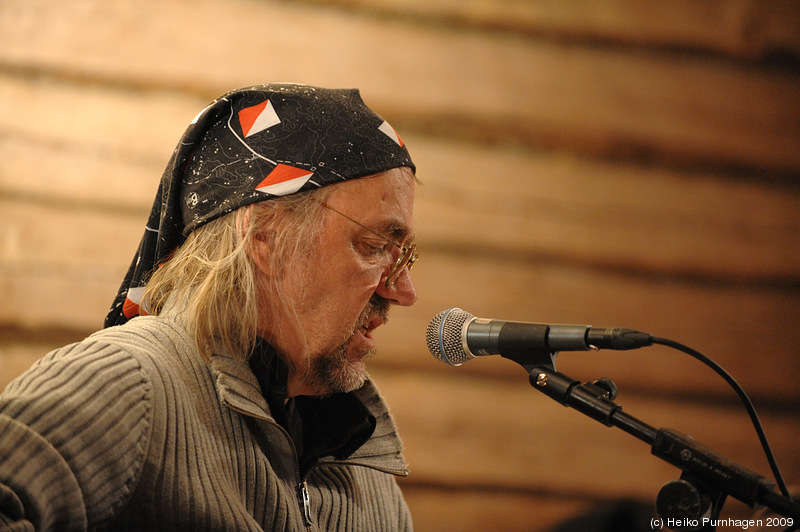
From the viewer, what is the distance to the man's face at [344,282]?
5.58 feet

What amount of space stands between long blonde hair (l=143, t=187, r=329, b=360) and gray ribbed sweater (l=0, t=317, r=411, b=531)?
0.34 feet

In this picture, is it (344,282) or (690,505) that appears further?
(344,282)

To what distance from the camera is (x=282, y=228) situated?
1.69 meters

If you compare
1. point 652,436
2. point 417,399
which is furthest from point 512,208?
point 652,436

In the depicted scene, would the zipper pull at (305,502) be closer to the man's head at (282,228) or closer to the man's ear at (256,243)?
the man's head at (282,228)

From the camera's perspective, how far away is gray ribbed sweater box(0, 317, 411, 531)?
1.17 meters

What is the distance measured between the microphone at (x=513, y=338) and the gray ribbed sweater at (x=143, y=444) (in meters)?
0.42

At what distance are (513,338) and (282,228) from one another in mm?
633

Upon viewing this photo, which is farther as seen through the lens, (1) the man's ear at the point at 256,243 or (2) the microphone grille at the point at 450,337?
(1) the man's ear at the point at 256,243

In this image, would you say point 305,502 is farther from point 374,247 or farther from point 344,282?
point 374,247

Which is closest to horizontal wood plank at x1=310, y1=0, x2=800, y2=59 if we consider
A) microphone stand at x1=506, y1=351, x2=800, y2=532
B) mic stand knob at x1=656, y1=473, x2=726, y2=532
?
microphone stand at x1=506, y1=351, x2=800, y2=532

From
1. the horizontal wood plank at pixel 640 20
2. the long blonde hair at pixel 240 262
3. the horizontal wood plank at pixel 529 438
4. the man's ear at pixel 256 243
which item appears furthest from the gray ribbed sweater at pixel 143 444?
the horizontal wood plank at pixel 640 20

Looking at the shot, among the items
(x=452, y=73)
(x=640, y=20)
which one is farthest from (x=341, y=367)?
(x=640, y=20)

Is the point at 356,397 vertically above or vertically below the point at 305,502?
above
